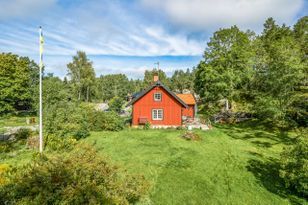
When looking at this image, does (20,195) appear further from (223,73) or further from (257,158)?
(223,73)

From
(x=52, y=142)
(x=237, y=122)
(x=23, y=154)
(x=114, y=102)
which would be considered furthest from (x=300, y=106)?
(x=114, y=102)

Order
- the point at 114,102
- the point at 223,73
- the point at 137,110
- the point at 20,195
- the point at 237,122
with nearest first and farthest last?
the point at 20,195
the point at 137,110
the point at 237,122
the point at 223,73
the point at 114,102

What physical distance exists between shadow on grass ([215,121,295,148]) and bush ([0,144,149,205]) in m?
15.2

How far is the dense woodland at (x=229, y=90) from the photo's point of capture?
37.4ft

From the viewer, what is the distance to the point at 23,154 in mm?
16344

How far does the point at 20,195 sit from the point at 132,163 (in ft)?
24.7

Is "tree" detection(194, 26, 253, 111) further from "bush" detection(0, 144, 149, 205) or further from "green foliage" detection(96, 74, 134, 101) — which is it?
"green foliage" detection(96, 74, 134, 101)

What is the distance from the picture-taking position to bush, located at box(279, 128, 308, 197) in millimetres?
10383

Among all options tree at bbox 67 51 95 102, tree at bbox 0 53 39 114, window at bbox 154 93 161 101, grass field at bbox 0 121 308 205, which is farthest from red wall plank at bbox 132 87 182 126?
tree at bbox 67 51 95 102

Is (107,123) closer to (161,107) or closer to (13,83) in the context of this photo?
(161,107)

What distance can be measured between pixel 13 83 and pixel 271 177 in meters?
43.3

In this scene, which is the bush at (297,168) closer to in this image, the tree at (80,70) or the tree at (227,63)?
the tree at (227,63)

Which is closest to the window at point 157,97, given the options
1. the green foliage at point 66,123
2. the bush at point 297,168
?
the green foliage at point 66,123

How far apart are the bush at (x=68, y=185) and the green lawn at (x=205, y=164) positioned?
8.06 ft
